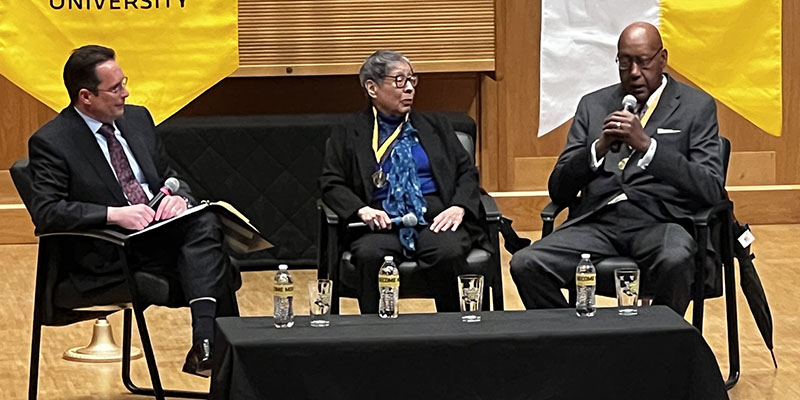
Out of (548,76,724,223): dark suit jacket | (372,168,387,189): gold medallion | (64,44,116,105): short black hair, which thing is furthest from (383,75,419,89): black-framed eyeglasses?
(64,44,116,105): short black hair

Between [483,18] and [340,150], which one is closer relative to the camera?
[340,150]

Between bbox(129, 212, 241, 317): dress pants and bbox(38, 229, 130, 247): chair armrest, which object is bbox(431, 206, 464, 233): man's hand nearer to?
bbox(129, 212, 241, 317): dress pants

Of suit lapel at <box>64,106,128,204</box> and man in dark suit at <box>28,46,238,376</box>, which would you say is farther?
suit lapel at <box>64,106,128,204</box>

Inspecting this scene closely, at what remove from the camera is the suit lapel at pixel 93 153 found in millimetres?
4527


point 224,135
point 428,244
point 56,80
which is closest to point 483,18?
point 224,135

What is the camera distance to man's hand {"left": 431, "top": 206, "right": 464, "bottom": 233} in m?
4.82

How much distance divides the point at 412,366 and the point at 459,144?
5.21 feet

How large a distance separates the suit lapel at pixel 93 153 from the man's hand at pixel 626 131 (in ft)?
4.82

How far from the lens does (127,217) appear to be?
→ 14.3ft

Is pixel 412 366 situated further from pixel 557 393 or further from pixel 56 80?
pixel 56 80

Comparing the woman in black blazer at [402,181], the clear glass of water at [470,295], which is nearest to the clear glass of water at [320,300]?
the clear glass of water at [470,295]

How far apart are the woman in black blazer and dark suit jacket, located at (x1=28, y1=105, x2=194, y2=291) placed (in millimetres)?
748

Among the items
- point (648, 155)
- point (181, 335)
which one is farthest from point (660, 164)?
point (181, 335)

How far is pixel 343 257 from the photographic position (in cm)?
478
